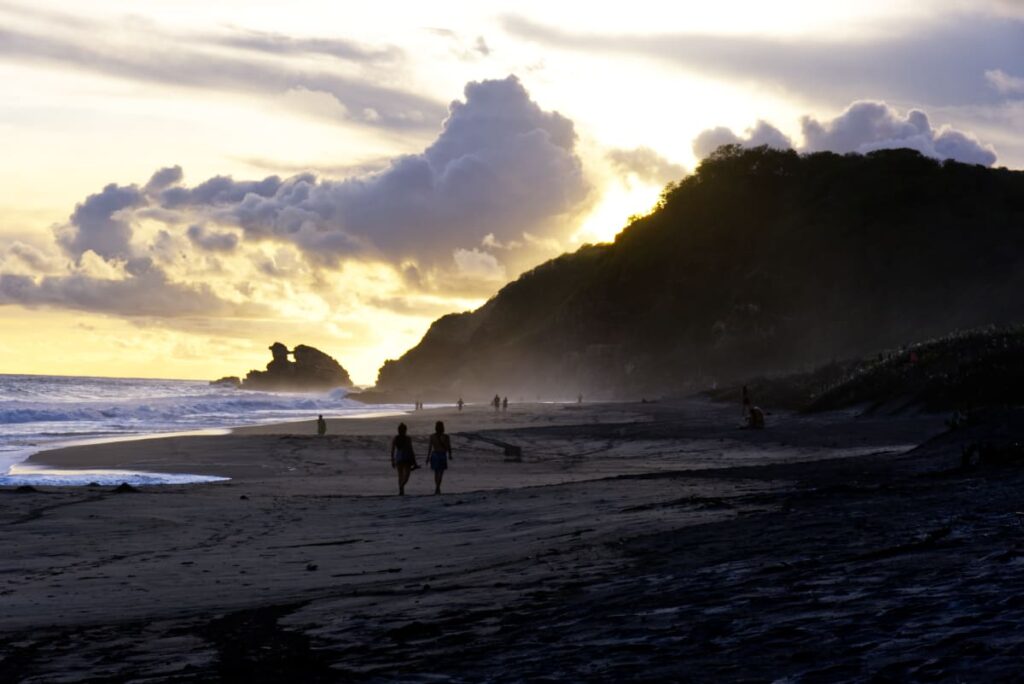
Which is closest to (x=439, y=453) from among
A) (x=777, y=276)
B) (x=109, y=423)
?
(x=109, y=423)

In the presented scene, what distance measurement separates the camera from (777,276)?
384 feet

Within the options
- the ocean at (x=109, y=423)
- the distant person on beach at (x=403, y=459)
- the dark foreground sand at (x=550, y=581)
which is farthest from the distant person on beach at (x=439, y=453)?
the ocean at (x=109, y=423)

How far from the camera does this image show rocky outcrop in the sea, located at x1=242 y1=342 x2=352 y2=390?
19316 cm

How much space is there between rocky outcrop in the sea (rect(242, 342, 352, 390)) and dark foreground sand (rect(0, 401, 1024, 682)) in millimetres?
173997

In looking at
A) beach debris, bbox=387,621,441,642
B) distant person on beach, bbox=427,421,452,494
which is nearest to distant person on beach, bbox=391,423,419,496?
distant person on beach, bbox=427,421,452,494

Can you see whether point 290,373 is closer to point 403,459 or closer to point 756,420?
point 756,420

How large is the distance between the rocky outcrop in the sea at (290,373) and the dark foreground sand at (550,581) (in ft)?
571

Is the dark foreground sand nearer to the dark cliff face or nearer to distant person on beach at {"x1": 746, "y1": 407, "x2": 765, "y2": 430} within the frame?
distant person on beach at {"x1": 746, "y1": 407, "x2": 765, "y2": 430}

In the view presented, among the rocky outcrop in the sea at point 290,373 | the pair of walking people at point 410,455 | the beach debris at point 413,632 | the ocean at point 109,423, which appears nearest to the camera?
the beach debris at point 413,632

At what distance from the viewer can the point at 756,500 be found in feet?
47.5

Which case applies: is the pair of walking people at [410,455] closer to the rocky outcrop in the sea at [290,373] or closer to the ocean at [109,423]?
the ocean at [109,423]

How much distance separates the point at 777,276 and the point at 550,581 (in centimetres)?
11074

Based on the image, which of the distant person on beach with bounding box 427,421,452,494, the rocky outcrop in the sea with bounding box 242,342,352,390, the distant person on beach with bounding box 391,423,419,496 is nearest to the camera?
the distant person on beach with bounding box 427,421,452,494

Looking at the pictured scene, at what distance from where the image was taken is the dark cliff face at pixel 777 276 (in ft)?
344
